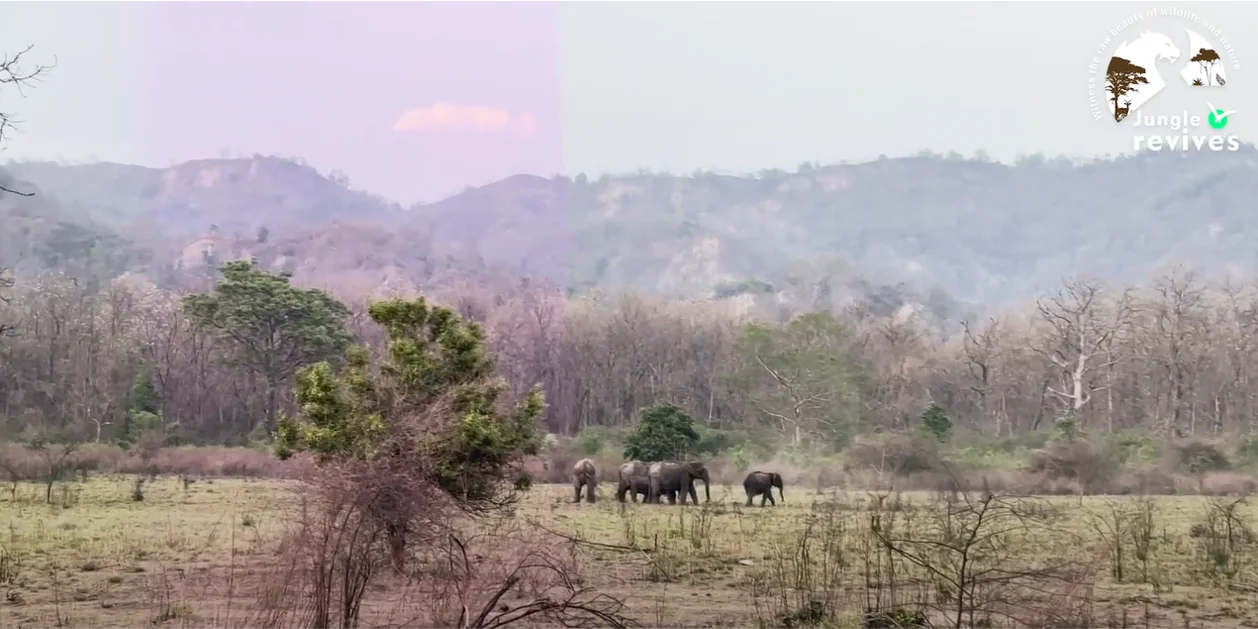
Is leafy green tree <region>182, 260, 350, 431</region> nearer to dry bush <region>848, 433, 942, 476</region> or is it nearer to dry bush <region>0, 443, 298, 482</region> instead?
dry bush <region>0, 443, 298, 482</region>

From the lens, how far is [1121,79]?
107 ft

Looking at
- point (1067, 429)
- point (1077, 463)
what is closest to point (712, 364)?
point (1067, 429)

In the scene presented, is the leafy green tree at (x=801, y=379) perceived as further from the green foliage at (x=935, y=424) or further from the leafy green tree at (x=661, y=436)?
the leafy green tree at (x=661, y=436)

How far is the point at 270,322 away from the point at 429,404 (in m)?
24.5

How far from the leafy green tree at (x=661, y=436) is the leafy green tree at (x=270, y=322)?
11.0 m

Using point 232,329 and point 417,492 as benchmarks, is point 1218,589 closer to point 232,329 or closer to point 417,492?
point 417,492

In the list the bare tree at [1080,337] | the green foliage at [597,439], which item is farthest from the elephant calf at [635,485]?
the bare tree at [1080,337]

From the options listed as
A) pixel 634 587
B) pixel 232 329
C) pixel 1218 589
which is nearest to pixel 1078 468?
pixel 1218 589

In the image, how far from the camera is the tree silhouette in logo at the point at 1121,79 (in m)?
31.8

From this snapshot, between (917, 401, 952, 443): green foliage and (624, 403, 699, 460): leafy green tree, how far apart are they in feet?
25.8

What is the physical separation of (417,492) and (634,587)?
16.2ft

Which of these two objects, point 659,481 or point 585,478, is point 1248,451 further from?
point 585,478

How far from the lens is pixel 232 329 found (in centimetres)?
3616

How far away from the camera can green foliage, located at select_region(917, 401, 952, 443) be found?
33000mm
